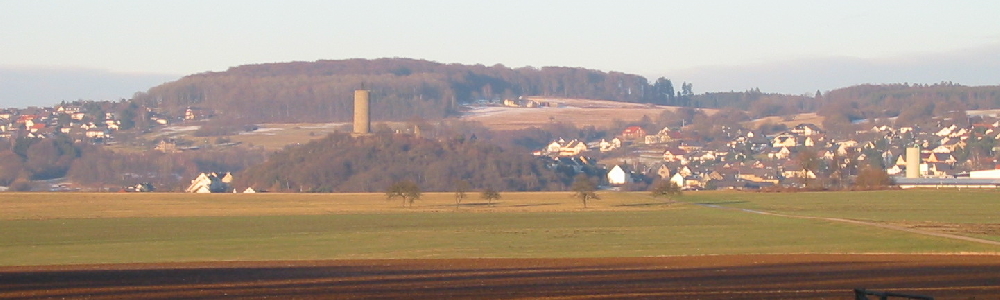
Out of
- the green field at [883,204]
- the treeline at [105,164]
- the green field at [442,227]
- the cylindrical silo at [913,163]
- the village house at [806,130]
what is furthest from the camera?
the village house at [806,130]

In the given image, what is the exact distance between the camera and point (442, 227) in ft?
184

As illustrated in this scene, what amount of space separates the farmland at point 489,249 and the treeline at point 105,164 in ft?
174

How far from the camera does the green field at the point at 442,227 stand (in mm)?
42594

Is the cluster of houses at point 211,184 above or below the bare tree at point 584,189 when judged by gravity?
below

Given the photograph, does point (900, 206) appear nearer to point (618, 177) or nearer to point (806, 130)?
point (618, 177)

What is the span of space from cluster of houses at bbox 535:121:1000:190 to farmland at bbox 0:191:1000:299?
37.9 meters

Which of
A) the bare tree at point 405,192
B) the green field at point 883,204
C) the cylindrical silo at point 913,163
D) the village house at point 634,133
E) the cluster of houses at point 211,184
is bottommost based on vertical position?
the cluster of houses at point 211,184

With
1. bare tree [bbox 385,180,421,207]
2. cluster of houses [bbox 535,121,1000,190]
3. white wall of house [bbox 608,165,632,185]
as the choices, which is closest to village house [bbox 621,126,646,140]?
cluster of houses [bbox 535,121,1000,190]

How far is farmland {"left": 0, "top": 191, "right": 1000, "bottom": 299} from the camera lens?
29.8m

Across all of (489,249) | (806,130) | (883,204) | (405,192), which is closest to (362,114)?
(405,192)

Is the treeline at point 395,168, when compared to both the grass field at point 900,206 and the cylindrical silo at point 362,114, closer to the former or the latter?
the cylindrical silo at point 362,114

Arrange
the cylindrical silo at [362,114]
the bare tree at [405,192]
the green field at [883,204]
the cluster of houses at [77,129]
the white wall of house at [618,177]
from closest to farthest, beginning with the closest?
the green field at [883,204]
the bare tree at [405,192]
the white wall of house at [618,177]
the cylindrical silo at [362,114]
the cluster of houses at [77,129]

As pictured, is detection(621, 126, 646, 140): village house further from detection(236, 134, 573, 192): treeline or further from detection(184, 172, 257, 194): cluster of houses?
detection(184, 172, 257, 194): cluster of houses

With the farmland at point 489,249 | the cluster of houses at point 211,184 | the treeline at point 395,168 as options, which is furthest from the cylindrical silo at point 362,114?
the farmland at point 489,249
